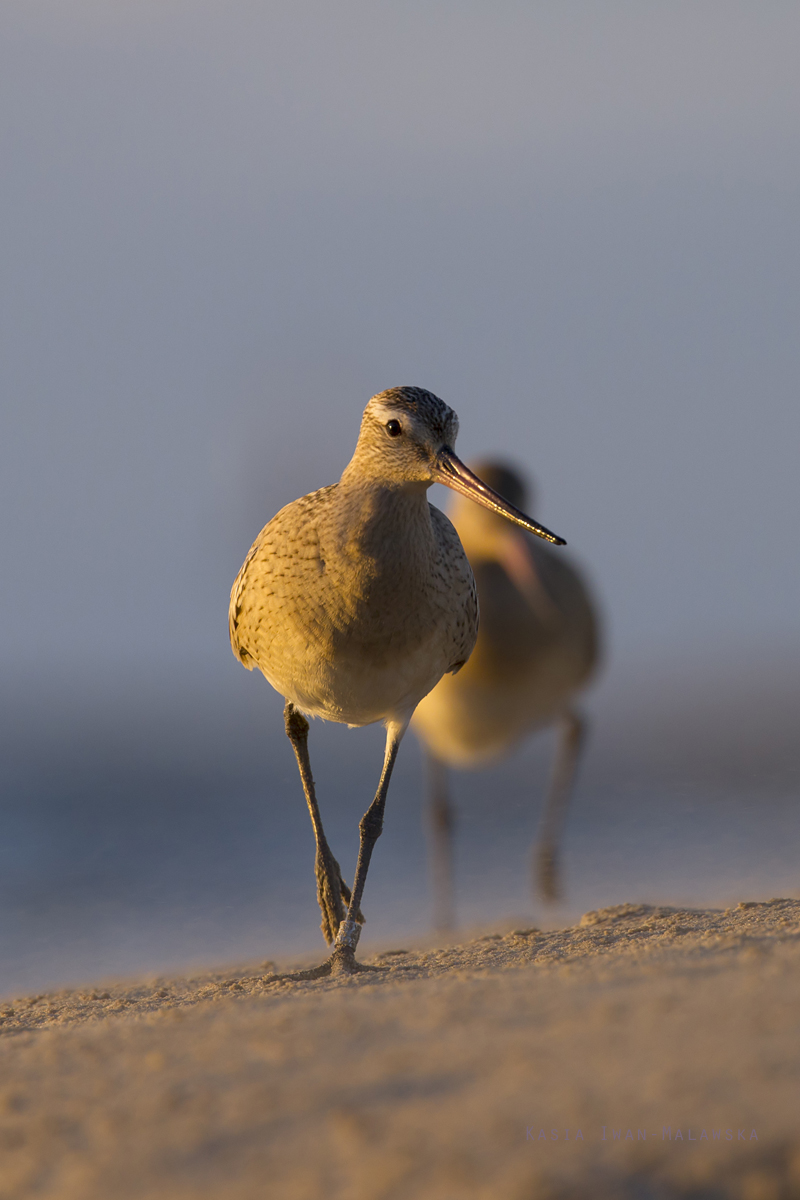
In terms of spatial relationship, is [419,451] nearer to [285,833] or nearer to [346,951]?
[346,951]

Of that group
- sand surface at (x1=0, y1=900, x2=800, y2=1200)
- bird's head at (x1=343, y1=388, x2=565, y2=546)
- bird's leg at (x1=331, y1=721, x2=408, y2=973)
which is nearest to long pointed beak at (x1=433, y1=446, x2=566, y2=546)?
bird's head at (x1=343, y1=388, x2=565, y2=546)

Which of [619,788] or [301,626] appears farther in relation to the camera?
[619,788]

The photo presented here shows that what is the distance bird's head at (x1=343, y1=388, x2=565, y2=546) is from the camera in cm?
499

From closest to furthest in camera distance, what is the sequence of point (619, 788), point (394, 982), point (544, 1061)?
point (544, 1061) < point (394, 982) < point (619, 788)

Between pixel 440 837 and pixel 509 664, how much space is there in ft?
5.76

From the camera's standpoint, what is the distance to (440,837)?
11.2 m

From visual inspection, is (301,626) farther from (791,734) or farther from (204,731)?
(791,734)

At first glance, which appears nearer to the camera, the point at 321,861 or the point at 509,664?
the point at 321,861

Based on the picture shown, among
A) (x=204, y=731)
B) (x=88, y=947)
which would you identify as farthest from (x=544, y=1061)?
(x=204, y=731)

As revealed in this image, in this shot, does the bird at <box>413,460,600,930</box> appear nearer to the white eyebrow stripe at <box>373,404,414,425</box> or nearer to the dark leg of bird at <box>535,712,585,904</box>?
the dark leg of bird at <box>535,712,585,904</box>

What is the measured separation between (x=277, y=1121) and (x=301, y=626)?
9.11 feet

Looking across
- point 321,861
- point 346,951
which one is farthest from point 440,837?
point 346,951

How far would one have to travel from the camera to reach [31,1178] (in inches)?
99.9

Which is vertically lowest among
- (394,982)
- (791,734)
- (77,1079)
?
(791,734)
